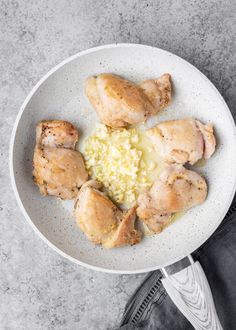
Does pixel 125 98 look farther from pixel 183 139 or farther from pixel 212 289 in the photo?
pixel 212 289

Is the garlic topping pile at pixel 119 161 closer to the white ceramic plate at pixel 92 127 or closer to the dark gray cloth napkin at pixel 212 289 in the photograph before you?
the white ceramic plate at pixel 92 127

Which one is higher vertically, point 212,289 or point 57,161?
point 57,161

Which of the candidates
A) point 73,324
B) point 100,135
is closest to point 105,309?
point 73,324

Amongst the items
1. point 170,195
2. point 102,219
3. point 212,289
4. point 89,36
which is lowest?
point 212,289

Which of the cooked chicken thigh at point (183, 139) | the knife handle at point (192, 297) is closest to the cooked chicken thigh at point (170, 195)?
the cooked chicken thigh at point (183, 139)

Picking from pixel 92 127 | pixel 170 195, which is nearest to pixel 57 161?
pixel 92 127
